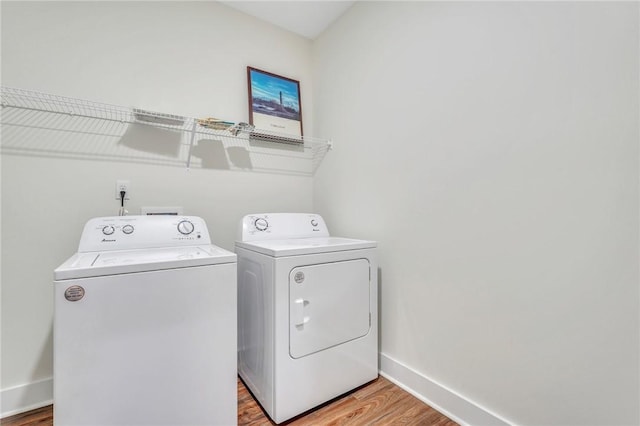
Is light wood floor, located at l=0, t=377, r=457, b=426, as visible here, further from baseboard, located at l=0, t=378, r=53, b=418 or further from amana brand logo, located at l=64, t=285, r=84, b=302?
amana brand logo, located at l=64, t=285, r=84, b=302

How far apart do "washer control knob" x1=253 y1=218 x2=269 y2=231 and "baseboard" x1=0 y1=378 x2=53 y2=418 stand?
4.07 ft

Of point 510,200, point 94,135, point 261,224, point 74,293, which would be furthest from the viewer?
point 261,224

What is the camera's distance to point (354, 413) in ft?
4.51

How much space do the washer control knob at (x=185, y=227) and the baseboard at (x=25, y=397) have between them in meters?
0.94

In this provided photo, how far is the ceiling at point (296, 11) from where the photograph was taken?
1.95 m

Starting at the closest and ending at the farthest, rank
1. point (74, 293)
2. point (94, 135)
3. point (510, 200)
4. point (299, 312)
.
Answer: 1. point (74, 293)
2. point (510, 200)
3. point (299, 312)
4. point (94, 135)

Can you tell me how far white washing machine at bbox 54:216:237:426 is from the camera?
918 millimetres

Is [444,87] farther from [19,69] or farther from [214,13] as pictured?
[19,69]

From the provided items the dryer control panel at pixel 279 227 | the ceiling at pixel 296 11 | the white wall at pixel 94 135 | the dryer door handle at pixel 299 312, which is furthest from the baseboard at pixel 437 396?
the ceiling at pixel 296 11

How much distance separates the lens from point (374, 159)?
179 centimetres

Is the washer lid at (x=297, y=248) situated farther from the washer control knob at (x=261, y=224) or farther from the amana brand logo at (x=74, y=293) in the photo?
the amana brand logo at (x=74, y=293)

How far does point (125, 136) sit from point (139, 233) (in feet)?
1.97

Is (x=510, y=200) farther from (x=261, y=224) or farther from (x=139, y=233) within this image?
(x=139, y=233)

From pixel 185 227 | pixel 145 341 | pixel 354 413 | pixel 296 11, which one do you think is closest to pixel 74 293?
pixel 145 341
